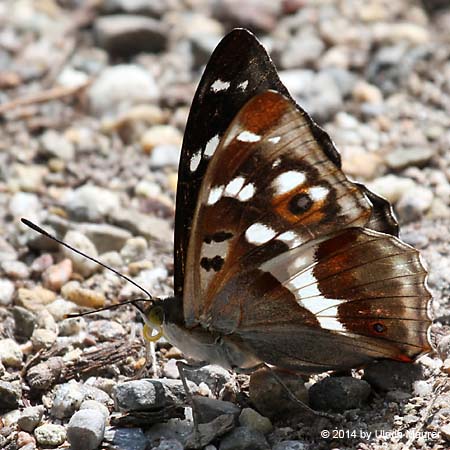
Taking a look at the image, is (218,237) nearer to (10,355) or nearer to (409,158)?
(10,355)

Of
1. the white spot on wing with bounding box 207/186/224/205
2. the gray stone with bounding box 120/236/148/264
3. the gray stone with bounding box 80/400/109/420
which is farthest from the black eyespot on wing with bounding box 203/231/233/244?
the gray stone with bounding box 120/236/148/264

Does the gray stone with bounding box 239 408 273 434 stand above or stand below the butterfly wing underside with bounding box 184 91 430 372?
below

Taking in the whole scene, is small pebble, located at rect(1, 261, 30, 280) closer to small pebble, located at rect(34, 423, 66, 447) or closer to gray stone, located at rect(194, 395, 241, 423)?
small pebble, located at rect(34, 423, 66, 447)

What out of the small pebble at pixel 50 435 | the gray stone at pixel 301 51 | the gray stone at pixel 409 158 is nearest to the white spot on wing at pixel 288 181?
the small pebble at pixel 50 435

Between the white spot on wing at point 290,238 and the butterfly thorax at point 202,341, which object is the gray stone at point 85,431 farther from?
the white spot on wing at point 290,238

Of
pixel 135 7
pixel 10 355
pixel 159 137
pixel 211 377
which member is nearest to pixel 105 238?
pixel 10 355

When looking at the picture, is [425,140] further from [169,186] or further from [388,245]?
[388,245]

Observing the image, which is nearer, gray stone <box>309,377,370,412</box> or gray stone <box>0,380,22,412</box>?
gray stone <box>309,377,370,412</box>
